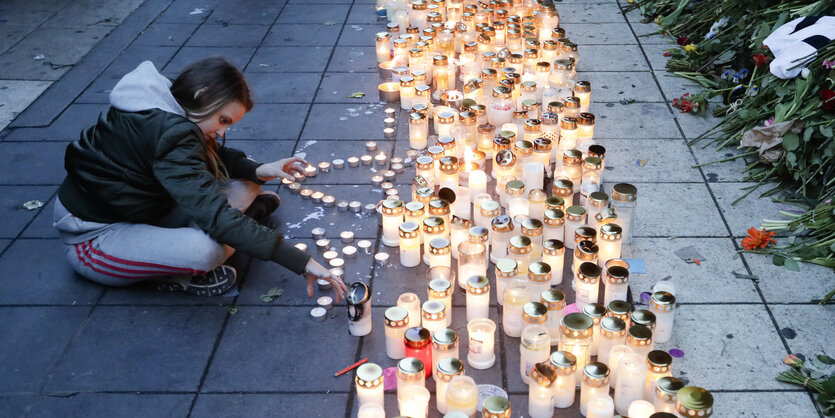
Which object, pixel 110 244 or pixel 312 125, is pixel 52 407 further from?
pixel 312 125

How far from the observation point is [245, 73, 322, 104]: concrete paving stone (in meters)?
5.55

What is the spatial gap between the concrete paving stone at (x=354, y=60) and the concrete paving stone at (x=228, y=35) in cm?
79

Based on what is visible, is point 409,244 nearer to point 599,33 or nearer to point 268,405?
point 268,405

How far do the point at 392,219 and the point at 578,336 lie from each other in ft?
4.23

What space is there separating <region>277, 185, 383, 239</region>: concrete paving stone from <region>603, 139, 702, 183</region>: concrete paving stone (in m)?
1.39

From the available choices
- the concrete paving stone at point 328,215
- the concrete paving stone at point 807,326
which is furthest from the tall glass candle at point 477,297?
the concrete paving stone at point 807,326

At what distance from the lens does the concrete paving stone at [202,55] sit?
616 centimetres

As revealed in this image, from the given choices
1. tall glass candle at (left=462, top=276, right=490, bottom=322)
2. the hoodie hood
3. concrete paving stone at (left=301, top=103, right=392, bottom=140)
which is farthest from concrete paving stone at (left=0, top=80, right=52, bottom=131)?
tall glass candle at (left=462, top=276, right=490, bottom=322)

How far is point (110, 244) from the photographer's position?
343cm

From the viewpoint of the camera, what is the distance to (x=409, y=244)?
3.70 m

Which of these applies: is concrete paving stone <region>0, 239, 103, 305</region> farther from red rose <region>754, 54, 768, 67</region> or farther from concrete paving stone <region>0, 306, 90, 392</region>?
red rose <region>754, 54, 768, 67</region>

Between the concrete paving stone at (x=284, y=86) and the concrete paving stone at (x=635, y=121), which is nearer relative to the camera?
the concrete paving stone at (x=635, y=121)

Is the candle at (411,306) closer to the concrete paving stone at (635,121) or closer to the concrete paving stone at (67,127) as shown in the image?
the concrete paving stone at (635,121)

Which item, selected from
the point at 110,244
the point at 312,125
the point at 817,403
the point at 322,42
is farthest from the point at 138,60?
the point at 817,403
